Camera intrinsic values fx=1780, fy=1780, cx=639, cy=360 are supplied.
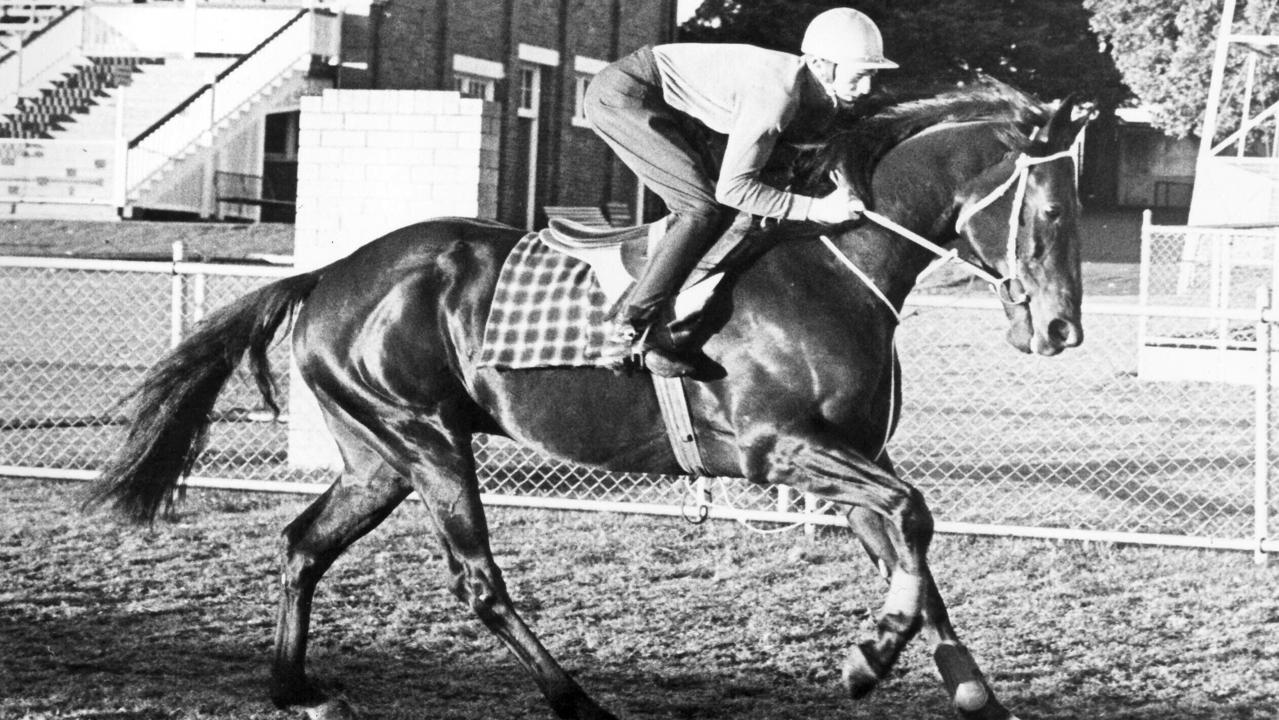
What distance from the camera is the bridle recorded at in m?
5.52

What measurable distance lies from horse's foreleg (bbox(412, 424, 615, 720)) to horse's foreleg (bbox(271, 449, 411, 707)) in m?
0.23

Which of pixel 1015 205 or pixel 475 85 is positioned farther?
pixel 475 85

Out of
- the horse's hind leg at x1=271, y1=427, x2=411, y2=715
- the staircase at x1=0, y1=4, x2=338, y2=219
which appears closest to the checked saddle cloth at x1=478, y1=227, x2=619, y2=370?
the horse's hind leg at x1=271, y1=427, x2=411, y2=715

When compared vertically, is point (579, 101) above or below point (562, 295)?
above

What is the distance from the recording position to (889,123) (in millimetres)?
5918

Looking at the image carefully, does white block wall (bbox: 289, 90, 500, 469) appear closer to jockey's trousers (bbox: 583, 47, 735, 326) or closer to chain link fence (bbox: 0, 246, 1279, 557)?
chain link fence (bbox: 0, 246, 1279, 557)

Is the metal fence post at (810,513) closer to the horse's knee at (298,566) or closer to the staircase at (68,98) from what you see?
the horse's knee at (298,566)

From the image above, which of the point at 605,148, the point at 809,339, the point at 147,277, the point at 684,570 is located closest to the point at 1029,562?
the point at 684,570

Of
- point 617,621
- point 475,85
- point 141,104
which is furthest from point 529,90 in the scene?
point 617,621

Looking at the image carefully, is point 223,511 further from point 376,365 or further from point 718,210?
point 718,210

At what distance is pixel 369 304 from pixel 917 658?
2.52 meters

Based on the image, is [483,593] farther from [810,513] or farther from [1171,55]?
[1171,55]

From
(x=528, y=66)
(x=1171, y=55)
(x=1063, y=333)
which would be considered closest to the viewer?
(x=1063, y=333)

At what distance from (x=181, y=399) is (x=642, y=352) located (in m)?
2.05
